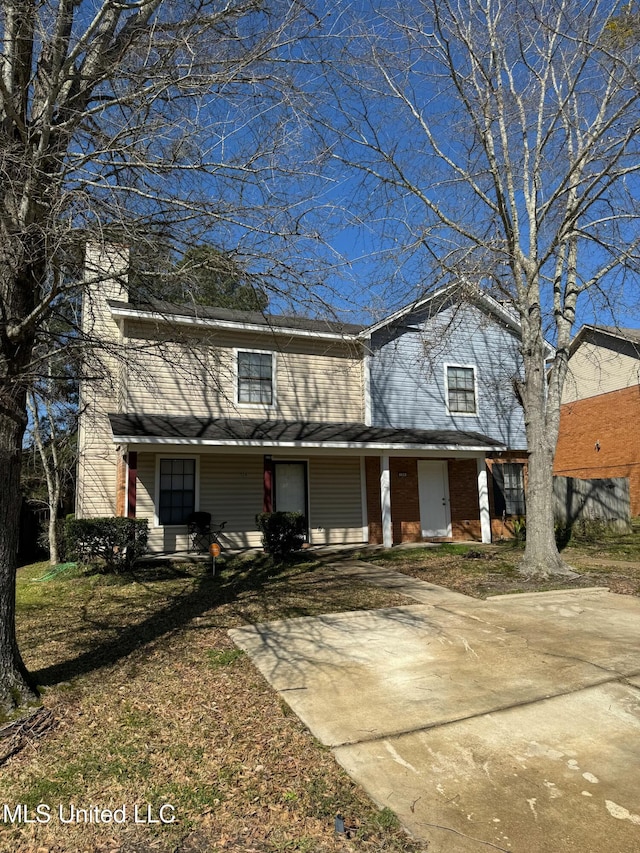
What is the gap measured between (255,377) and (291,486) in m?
2.95

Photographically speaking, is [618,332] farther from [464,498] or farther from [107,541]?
[107,541]

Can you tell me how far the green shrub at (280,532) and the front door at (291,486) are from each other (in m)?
2.10

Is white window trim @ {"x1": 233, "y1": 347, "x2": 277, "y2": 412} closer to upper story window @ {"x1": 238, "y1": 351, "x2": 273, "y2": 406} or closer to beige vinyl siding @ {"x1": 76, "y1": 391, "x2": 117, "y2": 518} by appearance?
upper story window @ {"x1": 238, "y1": 351, "x2": 273, "y2": 406}

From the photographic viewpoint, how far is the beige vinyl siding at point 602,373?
20.5 m

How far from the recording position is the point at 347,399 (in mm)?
14547

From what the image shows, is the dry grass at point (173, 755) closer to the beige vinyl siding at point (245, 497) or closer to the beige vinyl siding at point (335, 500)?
the beige vinyl siding at point (245, 497)

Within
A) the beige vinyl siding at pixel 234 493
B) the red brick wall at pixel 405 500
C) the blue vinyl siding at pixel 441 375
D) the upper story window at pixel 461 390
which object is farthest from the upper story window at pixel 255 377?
the upper story window at pixel 461 390

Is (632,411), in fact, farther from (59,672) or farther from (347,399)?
(59,672)

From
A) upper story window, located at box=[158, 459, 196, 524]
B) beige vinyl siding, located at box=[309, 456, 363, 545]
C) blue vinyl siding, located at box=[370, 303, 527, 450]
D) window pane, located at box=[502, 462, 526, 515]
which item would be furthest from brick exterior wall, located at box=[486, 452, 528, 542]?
upper story window, located at box=[158, 459, 196, 524]

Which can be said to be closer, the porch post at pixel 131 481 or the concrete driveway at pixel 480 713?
the concrete driveway at pixel 480 713

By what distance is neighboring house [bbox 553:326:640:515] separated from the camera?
2014 cm

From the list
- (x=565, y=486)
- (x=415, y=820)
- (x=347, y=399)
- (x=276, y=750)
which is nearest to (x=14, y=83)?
(x=276, y=750)

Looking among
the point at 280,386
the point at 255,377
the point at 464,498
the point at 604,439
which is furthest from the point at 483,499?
the point at 604,439

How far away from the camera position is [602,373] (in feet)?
71.9
